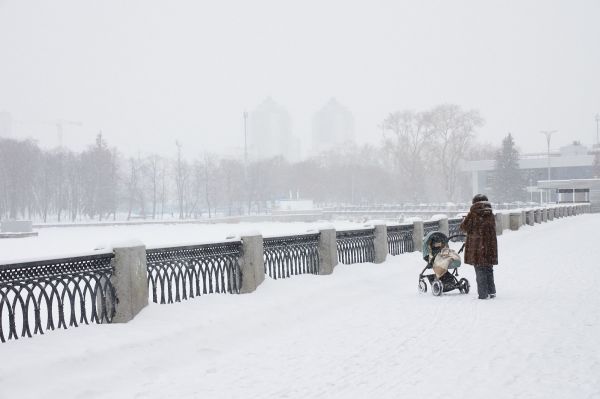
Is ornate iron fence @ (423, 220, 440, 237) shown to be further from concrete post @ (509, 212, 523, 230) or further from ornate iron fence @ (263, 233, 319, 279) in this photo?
→ concrete post @ (509, 212, 523, 230)

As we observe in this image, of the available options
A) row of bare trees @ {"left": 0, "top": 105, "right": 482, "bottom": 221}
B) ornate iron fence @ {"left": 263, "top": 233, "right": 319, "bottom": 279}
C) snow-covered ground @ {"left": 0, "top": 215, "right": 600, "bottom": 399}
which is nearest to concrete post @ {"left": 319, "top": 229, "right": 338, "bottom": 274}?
ornate iron fence @ {"left": 263, "top": 233, "right": 319, "bottom": 279}

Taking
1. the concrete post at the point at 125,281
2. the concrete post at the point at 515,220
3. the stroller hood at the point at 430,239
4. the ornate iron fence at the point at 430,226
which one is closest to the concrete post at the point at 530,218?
the concrete post at the point at 515,220

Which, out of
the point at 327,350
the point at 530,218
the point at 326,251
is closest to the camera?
the point at 327,350

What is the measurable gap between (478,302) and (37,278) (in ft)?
23.6

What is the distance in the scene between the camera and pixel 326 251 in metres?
15.5

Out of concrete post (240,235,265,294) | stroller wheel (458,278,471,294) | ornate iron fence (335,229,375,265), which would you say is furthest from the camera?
ornate iron fence (335,229,375,265)

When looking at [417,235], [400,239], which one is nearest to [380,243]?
[400,239]

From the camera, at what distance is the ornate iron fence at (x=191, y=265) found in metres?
10.4

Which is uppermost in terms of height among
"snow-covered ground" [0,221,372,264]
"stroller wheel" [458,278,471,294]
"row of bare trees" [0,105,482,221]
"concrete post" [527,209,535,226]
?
"row of bare trees" [0,105,482,221]

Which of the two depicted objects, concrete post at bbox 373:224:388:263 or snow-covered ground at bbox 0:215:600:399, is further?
concrete post at bbox 373:224:388:263

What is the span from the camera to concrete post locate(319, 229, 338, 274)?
606 inches

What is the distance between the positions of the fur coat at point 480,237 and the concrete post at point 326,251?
377cm

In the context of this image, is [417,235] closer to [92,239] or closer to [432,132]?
[92,239]

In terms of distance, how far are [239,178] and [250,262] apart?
97124 mm
